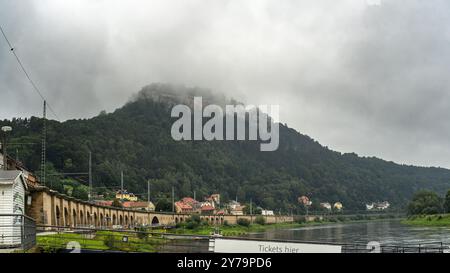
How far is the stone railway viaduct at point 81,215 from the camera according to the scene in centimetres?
4650

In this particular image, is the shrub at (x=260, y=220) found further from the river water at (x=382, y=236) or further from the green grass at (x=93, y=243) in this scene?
the green grass at (x=93, y=243)

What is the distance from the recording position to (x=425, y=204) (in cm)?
14100

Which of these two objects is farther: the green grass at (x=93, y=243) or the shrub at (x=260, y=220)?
the shrub at (x=260, y=220)

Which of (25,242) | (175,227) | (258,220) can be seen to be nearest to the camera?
(25,242)

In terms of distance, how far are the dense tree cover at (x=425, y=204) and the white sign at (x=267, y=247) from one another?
130 meters

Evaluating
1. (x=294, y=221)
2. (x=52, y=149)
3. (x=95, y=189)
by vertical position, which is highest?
(x=52, y=149)

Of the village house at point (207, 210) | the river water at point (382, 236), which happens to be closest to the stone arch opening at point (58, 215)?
the river water at point (382, 236)

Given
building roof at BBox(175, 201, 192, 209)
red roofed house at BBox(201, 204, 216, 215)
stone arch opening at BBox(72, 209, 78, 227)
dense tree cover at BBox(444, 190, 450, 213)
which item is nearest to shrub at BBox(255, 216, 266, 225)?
red roofed house at BBox(201, 204, 216, 215)

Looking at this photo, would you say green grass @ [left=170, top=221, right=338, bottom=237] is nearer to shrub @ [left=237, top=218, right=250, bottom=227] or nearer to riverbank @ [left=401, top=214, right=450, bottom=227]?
shrub @ [left=237, top=218, right=250, bottom=227]

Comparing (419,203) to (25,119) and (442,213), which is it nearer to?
(442,213)

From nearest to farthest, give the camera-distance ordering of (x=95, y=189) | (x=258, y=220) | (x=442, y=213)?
(x=442, y=213)
(x=95, y=189)
(x=258, y=220)
